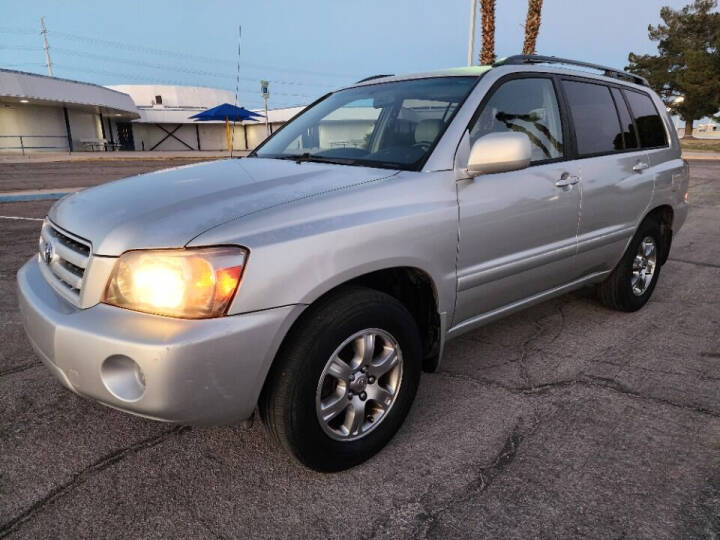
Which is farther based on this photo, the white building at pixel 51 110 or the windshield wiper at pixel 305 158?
the white building at pixel 51 110

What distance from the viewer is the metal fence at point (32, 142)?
29.9 metres

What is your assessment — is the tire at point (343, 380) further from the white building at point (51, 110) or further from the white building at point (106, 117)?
the white building at point (51, 110)

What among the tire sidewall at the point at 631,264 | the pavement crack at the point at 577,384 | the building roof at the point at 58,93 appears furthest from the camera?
the building roof at the point at 58,93

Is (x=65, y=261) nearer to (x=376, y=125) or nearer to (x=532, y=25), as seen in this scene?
(x=376, y=125)

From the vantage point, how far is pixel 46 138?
32.8 meters

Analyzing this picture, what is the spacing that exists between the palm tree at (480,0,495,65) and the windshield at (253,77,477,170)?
13776 mm

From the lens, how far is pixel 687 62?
4175cm

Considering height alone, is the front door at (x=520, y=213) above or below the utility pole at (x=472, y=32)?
below

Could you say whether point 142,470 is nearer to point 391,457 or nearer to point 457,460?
point 391,457

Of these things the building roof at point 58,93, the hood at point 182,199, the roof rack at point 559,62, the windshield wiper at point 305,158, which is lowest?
the hood at point 182,199

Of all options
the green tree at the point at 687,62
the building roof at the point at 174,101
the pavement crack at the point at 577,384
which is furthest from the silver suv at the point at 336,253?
the green tree at the point at 687,62

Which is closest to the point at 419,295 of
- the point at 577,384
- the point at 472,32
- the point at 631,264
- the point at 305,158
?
the point at 305,158

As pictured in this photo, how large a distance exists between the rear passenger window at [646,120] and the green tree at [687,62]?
1789 inches

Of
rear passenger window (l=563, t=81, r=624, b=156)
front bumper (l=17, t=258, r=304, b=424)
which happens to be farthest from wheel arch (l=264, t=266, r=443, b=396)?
rear passenger window (l=563, t=81, r=624, b=156)
